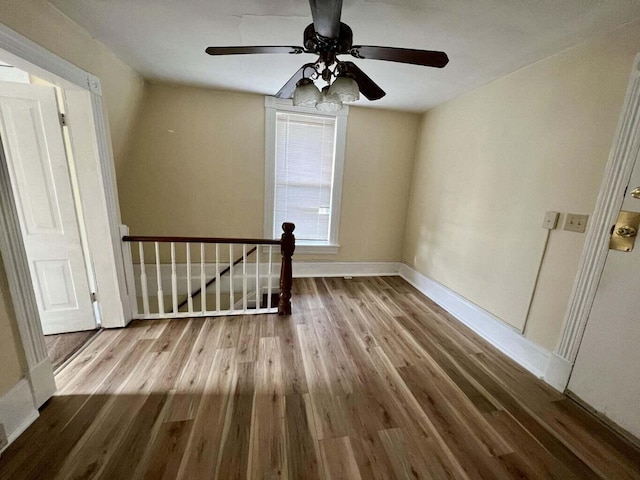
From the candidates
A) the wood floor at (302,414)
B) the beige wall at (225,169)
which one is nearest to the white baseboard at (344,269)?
the beige wall at (225,169)

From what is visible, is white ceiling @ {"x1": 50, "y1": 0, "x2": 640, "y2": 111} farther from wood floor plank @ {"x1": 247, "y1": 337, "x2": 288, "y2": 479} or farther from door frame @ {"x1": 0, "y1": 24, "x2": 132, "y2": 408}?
wood floor plank @ {"x1": 247, "y1": 337, "x2": 288, "y2": 479}

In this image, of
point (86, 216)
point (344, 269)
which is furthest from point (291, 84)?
point (344, 269)

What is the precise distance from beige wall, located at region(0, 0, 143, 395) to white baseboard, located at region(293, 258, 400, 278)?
7.93ft

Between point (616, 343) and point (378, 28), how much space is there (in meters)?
2.36

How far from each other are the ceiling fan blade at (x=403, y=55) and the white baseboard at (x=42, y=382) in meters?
2.42

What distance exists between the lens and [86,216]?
198 cm

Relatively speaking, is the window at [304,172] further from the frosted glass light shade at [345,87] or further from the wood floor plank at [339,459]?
the wood floor plank at [339,459]

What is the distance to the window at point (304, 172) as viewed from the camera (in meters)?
3.20

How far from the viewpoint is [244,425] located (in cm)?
140

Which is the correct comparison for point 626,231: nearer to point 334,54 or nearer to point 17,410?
point 334,54

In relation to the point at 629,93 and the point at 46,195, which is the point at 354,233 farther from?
the point at 46,195

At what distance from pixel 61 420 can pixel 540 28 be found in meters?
3.53

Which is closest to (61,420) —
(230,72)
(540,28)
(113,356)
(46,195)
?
(113,356)

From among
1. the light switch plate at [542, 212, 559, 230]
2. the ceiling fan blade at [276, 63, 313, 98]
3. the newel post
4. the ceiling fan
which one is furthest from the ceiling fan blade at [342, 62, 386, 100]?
the light switch plate at [542, 212, 559, 230]
